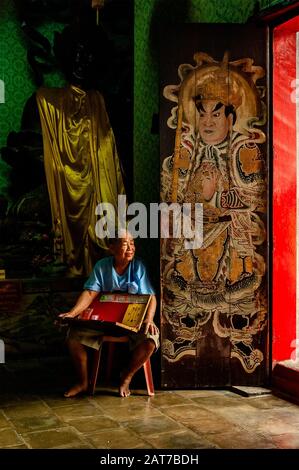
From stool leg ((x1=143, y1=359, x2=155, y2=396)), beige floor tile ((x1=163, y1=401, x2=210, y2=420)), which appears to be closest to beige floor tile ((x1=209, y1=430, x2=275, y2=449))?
beige floor tile ((x1=163, y1=401, x2=210, y2=420))

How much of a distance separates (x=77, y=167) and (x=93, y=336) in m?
2.30

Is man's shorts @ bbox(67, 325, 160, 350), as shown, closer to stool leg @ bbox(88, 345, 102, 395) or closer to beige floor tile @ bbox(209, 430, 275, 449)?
stool leg @ bbox(88, 345, 102, 395)

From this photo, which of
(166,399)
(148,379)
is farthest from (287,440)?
(148,379)

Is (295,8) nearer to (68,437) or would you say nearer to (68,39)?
(68,39)

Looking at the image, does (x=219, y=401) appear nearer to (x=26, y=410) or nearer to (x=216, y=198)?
(x=26, y=410)

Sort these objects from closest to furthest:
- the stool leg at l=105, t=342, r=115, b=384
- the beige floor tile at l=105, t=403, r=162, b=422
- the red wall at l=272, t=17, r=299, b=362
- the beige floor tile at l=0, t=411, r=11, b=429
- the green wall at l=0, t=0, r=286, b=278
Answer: the beige floor tile at l=0, t=411, r=11, b=429, the beige floor tile at l=105, t=403, r=162, b=422, the red wall at l=272, t=17, r=299, b=362, the stool leg at l=105, t=342, r=115, b=384, the green wall at l=0, t=0, r=286, b=278

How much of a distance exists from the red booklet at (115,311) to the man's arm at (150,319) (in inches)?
1.5

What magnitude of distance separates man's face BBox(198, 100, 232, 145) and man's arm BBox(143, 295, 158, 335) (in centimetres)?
144

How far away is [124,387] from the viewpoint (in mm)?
5117

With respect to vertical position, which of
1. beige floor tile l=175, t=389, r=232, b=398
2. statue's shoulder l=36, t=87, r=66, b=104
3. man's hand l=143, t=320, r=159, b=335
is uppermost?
statue's shoulder l=36, t=87, r=66, b=104

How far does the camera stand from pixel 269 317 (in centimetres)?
532

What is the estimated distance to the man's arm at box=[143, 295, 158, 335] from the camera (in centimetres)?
Answer: 504
